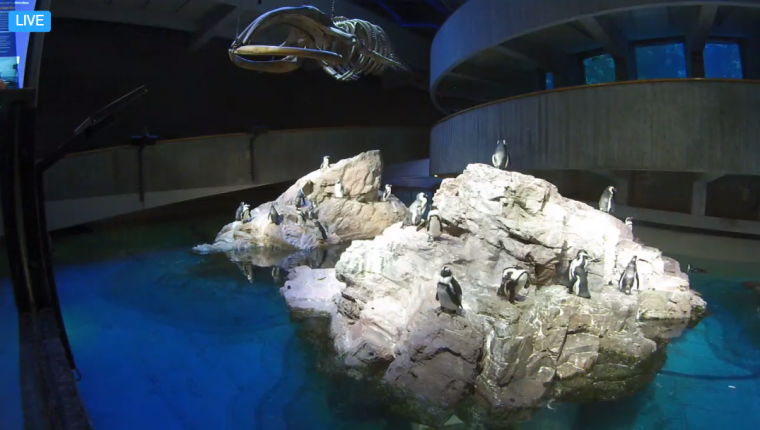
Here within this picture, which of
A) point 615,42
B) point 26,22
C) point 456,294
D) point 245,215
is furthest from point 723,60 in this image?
point 26,22

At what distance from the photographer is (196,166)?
42.9 feet

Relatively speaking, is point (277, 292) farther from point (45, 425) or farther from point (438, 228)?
point (45, 425)

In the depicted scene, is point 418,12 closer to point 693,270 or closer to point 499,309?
point 693,270

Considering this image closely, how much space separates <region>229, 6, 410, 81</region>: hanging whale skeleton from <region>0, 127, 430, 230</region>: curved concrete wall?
4.86 metres

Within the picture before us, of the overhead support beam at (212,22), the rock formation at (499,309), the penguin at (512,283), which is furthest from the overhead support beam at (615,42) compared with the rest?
the overhead support beam at (212,22)

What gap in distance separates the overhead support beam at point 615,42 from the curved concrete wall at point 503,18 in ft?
1.50

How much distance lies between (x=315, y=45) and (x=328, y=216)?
490 cm

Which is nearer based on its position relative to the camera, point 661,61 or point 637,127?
point 637,127

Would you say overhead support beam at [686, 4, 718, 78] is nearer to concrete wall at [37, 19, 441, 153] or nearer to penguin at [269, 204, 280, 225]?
concrete wall at [37, 19, 441, 153]

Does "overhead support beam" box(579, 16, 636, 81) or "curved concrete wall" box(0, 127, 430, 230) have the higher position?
"overhead support beam" box(579, 16, 636, 81)

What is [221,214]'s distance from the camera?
1412 cm

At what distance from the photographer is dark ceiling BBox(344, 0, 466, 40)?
15.2m

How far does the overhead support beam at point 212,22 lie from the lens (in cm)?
1180

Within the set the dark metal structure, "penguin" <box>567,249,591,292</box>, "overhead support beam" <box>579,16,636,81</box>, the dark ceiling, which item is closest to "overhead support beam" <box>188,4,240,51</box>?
the dark ceiling
